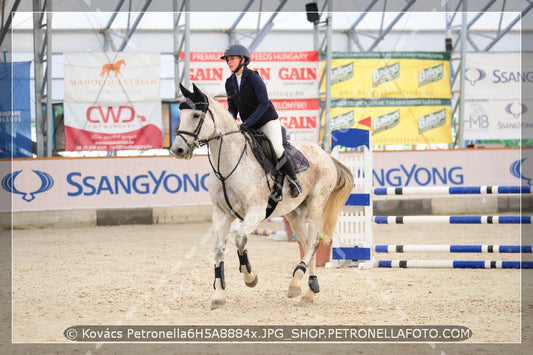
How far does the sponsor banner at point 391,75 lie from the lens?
1970 cm

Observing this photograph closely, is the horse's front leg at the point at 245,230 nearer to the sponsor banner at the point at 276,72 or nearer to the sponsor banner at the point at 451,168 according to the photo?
the sponsor banner at the point at 451,168

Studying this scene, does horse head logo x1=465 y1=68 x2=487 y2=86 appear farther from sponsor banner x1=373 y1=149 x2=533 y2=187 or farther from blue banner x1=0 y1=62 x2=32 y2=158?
blue banner x1=0 y1=62 x2=32 y2=158

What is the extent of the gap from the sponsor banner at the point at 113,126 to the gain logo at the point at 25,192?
7.32ft

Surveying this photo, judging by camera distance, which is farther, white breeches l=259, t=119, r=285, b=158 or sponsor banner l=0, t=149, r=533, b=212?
sponsor banner l=0, t=149, r=533, b=212

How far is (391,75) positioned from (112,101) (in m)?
7.66

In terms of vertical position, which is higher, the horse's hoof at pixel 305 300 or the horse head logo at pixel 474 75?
the horse head logo at pixel 474 75


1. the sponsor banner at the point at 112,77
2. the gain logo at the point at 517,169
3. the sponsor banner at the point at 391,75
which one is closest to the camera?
the gain logo at the point at 517,169

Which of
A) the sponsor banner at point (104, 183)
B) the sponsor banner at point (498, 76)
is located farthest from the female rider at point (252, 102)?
the sponsor banner at point (498, 76)

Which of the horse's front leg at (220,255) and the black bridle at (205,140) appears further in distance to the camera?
the horse's front leg at (220,255)

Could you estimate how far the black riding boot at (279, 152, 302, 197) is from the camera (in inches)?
279

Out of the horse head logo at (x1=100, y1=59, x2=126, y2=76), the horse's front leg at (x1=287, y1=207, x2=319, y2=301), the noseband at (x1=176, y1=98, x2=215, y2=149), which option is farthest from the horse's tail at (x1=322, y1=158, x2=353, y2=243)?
the horse head logo at (x1=100, y1=59, x2=126, y2=76)

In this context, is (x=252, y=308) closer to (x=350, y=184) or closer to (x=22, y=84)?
(x=350, y=184)

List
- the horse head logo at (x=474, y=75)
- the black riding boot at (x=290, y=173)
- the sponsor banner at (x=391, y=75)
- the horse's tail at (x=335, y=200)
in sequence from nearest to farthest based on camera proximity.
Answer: the black riding boot at (x=290, y=173), the horse's tail at (x=335, y=200), the sponsor banner at (x=391, y=75), the horse head logo at (x=474, y=75)

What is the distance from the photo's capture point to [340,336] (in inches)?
213
